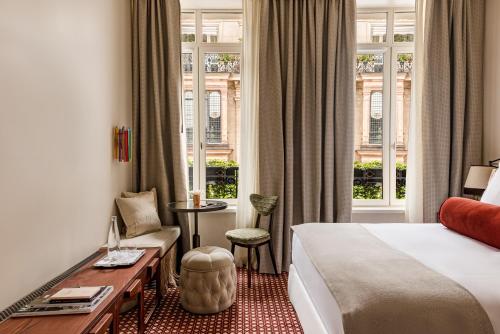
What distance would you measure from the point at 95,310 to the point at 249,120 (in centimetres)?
250

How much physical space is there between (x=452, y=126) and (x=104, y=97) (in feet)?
11.3

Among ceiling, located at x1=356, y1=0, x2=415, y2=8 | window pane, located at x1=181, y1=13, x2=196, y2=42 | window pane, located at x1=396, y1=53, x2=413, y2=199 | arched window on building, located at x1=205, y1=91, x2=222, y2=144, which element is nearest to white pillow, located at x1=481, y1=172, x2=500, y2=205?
window pane, located at x1=396, y1=53, x2=413, y2=199

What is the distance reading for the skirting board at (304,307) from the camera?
1862 mm

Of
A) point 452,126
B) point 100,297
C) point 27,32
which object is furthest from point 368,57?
point 100,297

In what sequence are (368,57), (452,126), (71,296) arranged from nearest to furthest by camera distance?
(71,296) < (452,126) < (368,57)

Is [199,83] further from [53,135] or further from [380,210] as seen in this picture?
[380,210]

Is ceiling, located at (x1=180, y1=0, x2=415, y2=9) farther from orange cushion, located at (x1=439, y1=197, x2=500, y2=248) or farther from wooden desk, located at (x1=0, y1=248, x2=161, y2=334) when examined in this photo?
wooden desk, located at (x1=0, y1=248, x2=161, y2=334)

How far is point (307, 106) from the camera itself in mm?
3637

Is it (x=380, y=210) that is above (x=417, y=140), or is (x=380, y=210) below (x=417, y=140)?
below

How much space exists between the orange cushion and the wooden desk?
2.12 m

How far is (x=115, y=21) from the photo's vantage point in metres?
3.20

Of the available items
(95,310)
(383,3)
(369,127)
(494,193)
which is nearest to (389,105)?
(369,127)

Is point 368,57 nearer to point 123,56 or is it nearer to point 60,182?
point 123,56

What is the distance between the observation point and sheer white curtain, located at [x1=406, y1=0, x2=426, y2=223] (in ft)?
12.1
